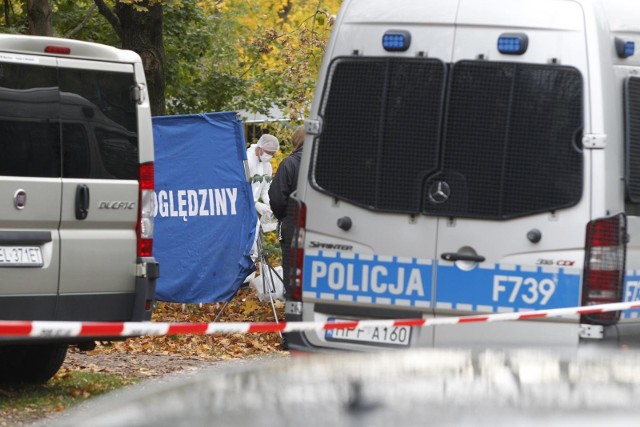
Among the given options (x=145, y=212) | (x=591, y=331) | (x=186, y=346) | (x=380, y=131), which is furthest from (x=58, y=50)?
(x=186, y=346)

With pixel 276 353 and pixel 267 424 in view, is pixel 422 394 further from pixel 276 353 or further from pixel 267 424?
pixel 276 353

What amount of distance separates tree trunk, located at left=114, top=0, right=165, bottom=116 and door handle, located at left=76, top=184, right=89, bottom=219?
8.60 m

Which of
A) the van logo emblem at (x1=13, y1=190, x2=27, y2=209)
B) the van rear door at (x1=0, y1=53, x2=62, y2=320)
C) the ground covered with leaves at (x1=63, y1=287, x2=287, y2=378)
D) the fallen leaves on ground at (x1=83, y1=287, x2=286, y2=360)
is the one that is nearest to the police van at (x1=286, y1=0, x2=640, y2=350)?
the van rear door at (x1=0, y1=53, x2=62, y2=320)

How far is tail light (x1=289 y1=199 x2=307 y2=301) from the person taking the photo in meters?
8.25

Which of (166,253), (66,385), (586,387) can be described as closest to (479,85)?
(66,385)

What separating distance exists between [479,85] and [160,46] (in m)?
10.3

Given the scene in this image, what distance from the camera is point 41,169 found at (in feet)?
28.0

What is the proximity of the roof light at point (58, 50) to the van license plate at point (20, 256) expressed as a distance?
47.5 inches

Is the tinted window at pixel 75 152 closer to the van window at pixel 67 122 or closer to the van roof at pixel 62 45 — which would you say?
the van window at pixel 67 122

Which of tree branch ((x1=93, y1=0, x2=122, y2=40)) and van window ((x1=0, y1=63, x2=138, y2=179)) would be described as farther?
tree branch ((x1=93, y1=0, x2=122, y2=40))

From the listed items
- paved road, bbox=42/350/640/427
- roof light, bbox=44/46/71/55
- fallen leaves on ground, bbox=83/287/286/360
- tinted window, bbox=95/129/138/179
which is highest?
roof light, bbox=44/46/71/55

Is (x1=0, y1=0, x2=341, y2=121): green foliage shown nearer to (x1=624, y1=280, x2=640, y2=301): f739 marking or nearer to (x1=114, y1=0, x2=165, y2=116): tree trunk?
(x1=114, y1=0, x2=165, y2=116): tree trunk

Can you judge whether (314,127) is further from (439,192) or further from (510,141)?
(510,141)

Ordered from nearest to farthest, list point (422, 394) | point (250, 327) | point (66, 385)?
point (422, 394) < point (250, 327) < point (66, 385)
